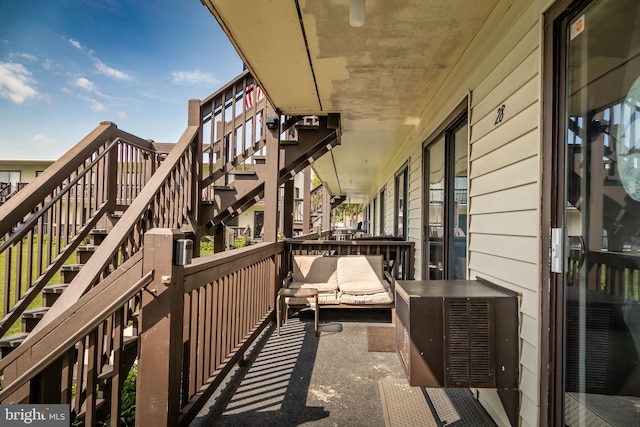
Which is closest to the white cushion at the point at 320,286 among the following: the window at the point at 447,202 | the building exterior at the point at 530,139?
the window at the point at 447,202

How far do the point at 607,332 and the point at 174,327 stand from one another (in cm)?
185

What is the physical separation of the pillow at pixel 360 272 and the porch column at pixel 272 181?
1029mm

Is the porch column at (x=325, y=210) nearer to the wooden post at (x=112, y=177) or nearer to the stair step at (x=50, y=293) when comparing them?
the wooden post at (x=112, y=177)

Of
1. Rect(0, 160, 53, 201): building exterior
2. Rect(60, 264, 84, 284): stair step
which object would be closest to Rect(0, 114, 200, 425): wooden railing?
Rect(60, 264, 84, 284): stair step

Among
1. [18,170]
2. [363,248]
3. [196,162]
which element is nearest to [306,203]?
[363,248]

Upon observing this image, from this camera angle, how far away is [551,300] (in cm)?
147

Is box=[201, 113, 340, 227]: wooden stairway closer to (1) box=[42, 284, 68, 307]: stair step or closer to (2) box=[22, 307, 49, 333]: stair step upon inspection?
(1) box=[42, 284, 68, 307]: stair step

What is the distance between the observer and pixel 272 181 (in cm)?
421

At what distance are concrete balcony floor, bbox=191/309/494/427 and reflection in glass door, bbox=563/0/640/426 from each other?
3.15ft

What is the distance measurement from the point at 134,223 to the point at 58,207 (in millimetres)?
1031

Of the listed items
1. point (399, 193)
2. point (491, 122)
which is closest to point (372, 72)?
point (491, 122)

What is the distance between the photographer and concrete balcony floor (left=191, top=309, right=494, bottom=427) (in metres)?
2.03

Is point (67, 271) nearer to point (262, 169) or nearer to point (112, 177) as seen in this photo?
point (112, 177)

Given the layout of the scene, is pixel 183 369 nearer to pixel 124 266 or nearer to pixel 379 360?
pixel 124 266
